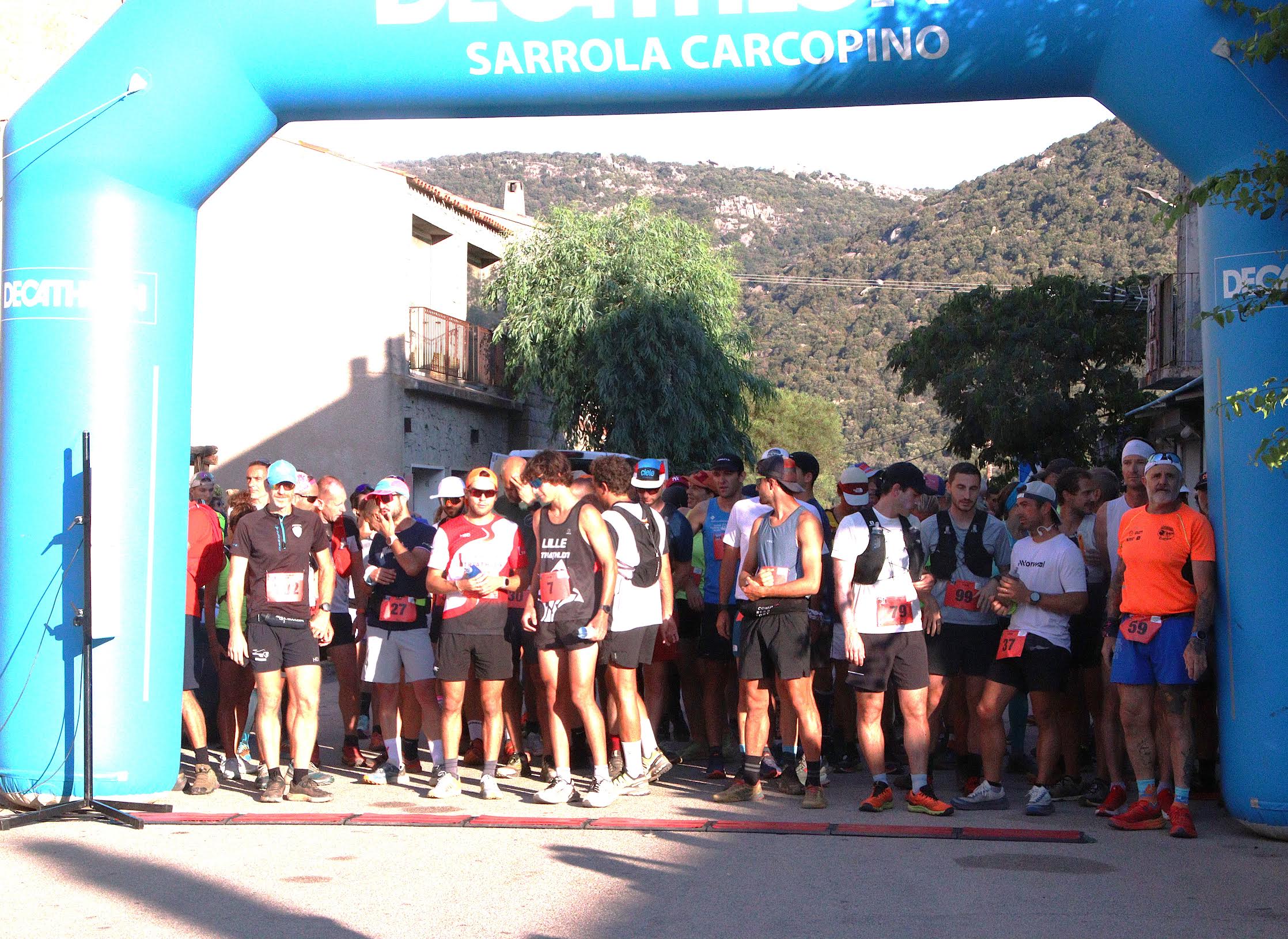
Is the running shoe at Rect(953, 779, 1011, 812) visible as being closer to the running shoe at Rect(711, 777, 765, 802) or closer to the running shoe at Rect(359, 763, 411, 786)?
the running shoe at Rect(711, 777, 765, 802)

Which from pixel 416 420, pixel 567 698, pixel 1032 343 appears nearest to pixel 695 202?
pixel 1032 343

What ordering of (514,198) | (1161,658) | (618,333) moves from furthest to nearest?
(514,198) < (618,333) < (1161,658)

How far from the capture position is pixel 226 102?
7.81m

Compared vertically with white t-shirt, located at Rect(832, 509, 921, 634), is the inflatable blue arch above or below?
above

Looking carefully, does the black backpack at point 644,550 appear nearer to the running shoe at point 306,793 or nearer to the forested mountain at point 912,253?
the running shoe at point 306,793

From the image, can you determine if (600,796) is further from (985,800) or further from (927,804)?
(985,800)

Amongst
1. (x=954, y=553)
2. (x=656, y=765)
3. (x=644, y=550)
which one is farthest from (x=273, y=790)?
(x=954, y=553)

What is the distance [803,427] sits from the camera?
6881 centimetres

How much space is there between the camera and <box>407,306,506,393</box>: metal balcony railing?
2478 centimetres

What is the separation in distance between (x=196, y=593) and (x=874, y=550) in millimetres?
4275

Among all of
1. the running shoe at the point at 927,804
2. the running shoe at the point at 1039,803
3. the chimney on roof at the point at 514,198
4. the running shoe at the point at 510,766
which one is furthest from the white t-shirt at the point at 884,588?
the chimney on roof at the point at 514,198

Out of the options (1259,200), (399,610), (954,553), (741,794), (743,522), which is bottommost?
(741,794)

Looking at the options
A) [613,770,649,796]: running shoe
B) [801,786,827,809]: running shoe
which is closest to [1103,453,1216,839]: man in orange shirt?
[801,786,827,809]: running shoe

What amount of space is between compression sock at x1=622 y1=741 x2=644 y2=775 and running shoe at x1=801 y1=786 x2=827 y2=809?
1068 millimetres
